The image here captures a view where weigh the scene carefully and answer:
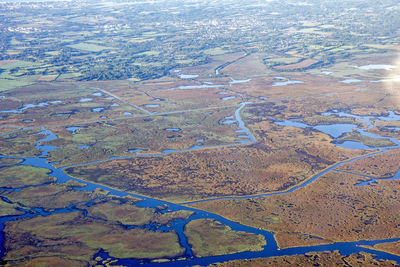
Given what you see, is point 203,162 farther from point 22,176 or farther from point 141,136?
point 22,176

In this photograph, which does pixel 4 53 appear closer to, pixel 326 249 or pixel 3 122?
pixel 3 122

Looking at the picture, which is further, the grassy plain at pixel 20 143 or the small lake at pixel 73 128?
the small lake at pixel 73 128

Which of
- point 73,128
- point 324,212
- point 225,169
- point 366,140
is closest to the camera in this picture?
point 324,212

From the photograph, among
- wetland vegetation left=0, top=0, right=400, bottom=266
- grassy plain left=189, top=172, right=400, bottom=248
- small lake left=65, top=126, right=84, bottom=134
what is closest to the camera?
wetland vegetation left=0, top=0, right=400, bottom=266

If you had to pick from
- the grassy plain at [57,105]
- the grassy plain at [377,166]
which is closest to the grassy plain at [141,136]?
the grassy plain at [57,105]

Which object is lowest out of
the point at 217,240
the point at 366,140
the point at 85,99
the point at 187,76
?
the point at 217,240

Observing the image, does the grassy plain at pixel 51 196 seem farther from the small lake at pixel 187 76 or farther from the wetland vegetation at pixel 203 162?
the small lake at pixel 187 76

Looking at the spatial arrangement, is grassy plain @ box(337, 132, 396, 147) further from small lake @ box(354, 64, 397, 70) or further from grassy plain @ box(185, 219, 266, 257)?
small lake @ box(354, 64, 397, 70)

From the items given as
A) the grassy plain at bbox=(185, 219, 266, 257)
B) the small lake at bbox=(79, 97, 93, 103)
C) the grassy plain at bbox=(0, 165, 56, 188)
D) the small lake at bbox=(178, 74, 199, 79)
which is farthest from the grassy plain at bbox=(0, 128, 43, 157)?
the small lake at bbox=(178, 74, 199, 79)

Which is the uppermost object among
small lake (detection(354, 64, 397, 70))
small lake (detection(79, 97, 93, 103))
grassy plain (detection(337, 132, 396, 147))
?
small lake (detection(354, 64, 397, 70))

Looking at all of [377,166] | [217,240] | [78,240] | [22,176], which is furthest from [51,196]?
[377,166]
